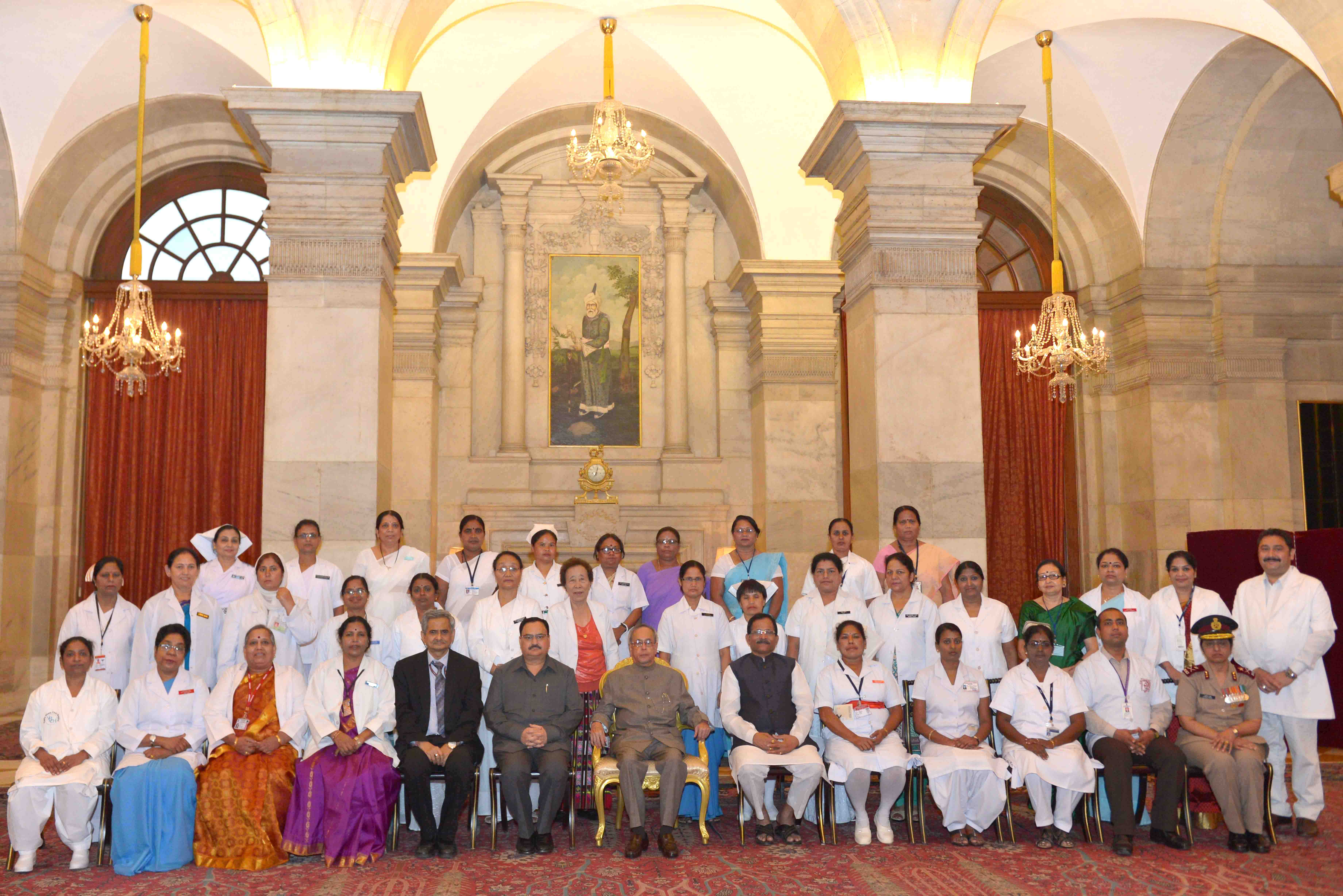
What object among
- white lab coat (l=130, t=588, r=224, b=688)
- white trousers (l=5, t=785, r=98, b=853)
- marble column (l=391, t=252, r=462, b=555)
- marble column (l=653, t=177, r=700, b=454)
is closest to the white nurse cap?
white lab coat (l=130, t=588, r=224, b=688)

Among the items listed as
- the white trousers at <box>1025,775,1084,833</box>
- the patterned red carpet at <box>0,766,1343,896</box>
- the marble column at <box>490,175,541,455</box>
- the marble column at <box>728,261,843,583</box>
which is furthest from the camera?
the marble column at <box>490,175,541,455</box>

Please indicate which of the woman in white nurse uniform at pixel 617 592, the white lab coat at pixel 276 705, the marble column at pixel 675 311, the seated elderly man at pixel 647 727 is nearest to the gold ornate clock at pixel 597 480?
the marble column at pixel 675 311

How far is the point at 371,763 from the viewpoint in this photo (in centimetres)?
592

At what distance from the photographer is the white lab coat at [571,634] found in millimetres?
6984

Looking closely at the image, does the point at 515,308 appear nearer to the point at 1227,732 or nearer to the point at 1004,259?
the point at 1004,259

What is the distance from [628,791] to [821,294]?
818 centimetres

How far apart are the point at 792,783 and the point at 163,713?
3396 mm

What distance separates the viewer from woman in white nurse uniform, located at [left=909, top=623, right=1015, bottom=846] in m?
6.00

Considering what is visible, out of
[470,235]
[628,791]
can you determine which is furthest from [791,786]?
[470,235]

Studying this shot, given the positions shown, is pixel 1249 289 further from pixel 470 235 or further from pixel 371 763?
pixel 371 763

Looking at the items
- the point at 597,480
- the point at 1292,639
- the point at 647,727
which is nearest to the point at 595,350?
the point at 597,480

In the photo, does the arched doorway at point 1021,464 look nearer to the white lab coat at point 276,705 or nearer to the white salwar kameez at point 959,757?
the white salwar kameez at point 959,757

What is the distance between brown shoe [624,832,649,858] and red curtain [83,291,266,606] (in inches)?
319

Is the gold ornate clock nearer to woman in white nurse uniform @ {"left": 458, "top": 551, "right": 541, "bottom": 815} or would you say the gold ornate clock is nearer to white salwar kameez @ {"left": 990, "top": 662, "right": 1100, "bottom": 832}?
woman in white nurse uniform @ {"left": 458, "top": 551, "right": 541, "bottom": 815}
